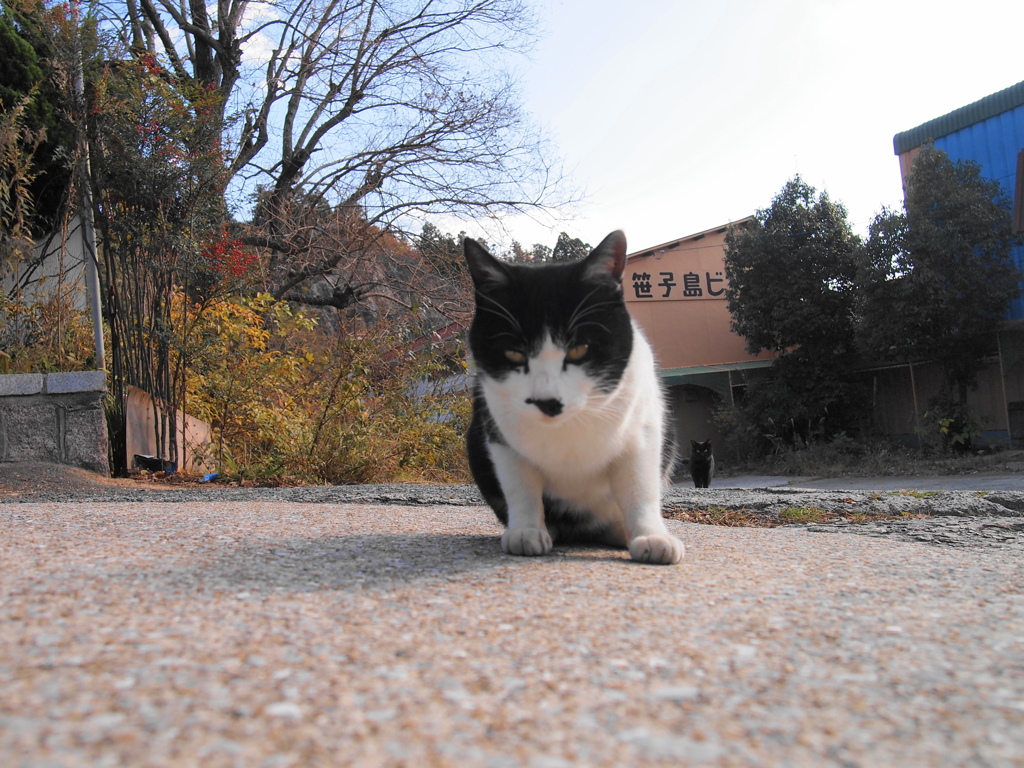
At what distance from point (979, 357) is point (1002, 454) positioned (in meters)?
1.99

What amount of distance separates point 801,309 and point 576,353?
44.3 ft

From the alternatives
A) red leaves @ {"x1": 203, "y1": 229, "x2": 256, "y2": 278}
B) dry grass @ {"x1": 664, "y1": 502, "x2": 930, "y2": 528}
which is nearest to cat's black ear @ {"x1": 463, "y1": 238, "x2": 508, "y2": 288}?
dry grass @ {"x1": 664, "y1": 502, "x2": 930, "y2": 528}

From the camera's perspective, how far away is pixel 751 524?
3068 millimetres

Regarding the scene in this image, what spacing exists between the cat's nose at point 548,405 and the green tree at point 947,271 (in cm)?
1188

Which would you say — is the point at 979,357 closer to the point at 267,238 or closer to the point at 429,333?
the point at 429,333

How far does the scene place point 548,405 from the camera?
173cm

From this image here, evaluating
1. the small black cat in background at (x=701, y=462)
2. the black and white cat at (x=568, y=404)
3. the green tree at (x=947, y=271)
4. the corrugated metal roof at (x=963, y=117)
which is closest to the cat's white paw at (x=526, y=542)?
the black and white cat at (x=568, y=404)

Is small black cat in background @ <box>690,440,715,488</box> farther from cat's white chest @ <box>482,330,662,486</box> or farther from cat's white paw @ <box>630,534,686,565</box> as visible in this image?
cat's white paw @ <box>630,534,686,565</box>

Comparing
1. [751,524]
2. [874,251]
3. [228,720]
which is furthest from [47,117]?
[874,251]

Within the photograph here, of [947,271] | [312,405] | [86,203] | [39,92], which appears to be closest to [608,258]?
[86,203]

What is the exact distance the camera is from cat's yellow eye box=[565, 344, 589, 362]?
6.11ft

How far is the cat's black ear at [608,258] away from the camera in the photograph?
6.68ft

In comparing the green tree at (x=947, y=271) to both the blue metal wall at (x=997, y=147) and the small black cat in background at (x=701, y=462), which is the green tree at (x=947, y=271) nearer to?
the blue metal wall at (x=997, y=147)

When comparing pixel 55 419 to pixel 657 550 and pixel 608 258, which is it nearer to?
pixel 608 258
